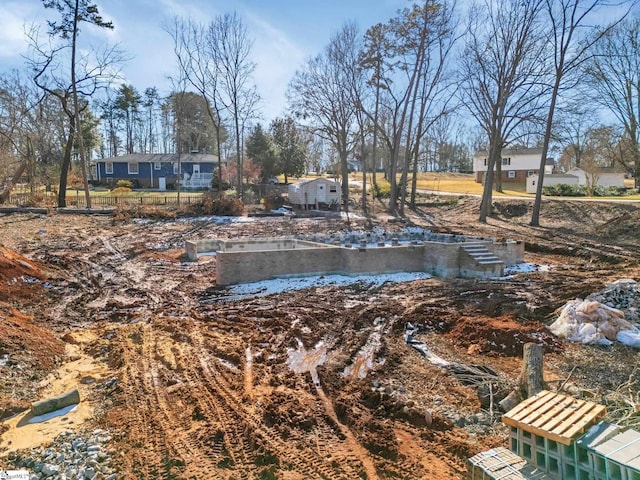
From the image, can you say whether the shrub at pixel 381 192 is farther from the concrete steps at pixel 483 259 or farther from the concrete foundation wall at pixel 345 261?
the concrete steps at pixel 483 259

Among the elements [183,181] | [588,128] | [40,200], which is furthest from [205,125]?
[588,128]

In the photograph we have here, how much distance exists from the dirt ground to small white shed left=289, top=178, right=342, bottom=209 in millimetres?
16345

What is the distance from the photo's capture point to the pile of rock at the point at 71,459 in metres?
4.27

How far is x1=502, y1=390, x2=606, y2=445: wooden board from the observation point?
3.41 metres

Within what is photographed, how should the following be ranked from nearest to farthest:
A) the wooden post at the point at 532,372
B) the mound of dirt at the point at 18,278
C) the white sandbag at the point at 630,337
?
the wooden post at the point at 532,372 → the white sandbag at the point at 630,337 → the mound of dirt at the point at 18,278

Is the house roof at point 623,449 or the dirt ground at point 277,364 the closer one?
the house roof at point 623,449

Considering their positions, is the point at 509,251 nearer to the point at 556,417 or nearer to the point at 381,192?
the point at 556,417

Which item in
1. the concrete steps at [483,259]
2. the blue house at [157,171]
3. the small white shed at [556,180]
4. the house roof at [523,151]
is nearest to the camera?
the concrete steps at [483,259]

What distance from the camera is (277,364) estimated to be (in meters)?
7.06

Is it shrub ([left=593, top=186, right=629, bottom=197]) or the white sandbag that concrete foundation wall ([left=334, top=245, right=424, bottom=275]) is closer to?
the white sandbag

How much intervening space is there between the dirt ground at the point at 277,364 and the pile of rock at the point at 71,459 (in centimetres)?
16

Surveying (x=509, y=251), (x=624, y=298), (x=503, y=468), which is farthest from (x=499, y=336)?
(x=509, y=251)

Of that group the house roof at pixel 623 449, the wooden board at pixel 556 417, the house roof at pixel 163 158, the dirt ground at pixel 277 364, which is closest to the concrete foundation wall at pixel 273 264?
the dirt ground at pixel 277 364

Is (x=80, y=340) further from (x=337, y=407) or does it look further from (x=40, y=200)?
(x=40, y=200)
